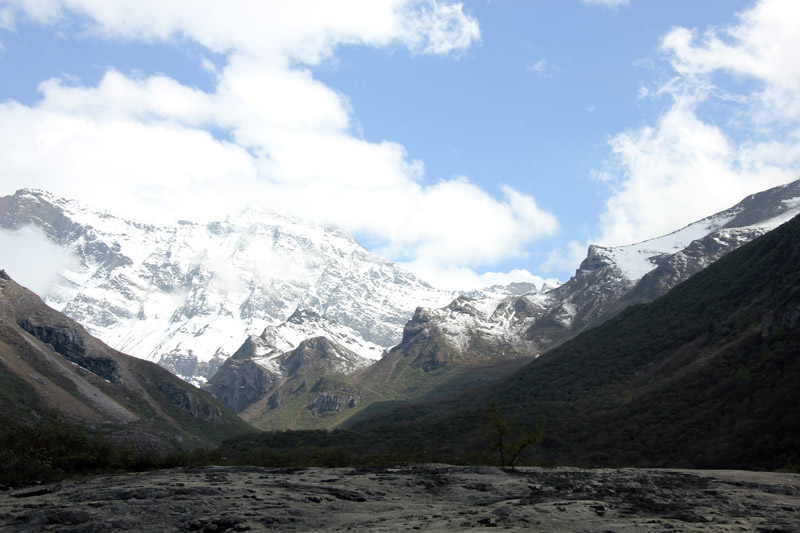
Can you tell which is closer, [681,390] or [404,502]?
[404,502]

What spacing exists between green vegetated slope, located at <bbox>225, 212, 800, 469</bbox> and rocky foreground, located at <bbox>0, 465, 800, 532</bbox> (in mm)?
22038

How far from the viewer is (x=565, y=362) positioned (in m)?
179

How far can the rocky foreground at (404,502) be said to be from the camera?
20953 millimetres

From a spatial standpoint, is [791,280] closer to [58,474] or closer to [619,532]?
[619,532]

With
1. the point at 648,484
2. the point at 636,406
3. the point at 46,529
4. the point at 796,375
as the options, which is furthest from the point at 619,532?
the point at 636,406

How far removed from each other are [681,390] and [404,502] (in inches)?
3560

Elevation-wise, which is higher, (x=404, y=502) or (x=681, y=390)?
(x=681, y=390)

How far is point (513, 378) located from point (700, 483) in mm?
164778

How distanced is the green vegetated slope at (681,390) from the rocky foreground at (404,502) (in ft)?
72.3

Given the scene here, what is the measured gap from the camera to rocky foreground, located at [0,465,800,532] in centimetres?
2095

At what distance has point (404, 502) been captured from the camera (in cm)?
Result: 2714

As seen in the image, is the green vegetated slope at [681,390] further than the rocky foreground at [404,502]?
Yes

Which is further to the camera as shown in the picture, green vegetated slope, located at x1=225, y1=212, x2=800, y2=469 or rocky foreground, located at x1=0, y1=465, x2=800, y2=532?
green vegetated slope, located at x1=225, y1=212, x2=800, y2=469

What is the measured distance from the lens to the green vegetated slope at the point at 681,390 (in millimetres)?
76500
